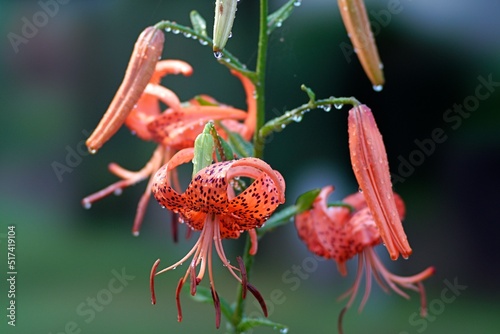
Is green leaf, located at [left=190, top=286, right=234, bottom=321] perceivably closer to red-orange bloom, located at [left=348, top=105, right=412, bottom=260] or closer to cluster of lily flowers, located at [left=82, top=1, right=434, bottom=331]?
cluster of lily flowers, located at [left=82, top=1, right=434, bottom=331]

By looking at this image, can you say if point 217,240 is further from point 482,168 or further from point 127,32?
point 127,32

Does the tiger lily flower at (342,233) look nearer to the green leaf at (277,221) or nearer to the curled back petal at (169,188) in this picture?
the green leaf at (277,221)

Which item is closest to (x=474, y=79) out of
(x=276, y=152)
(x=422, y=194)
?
(x=422, y=194)

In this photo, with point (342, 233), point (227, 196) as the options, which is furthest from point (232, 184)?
point (342, 233)

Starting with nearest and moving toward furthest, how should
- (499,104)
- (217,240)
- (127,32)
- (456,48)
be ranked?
(217,240) → (499,104) → (456,48) → (127,32)

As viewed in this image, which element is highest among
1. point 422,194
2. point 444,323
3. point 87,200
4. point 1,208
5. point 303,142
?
point 87,200

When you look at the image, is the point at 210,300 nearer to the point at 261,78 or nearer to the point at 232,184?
the point at 232,184

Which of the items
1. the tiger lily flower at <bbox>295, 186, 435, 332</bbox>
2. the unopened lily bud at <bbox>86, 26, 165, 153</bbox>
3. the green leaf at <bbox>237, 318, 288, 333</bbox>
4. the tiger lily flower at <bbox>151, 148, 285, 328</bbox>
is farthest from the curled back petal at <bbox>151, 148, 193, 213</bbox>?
the tiger lily flower at <bbox>295, 186, 435, 332</bbox>

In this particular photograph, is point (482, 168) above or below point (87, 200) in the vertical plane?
below
